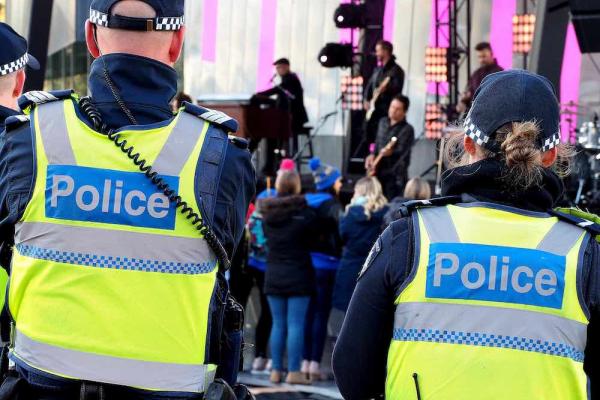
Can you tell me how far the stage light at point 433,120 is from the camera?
16.4m

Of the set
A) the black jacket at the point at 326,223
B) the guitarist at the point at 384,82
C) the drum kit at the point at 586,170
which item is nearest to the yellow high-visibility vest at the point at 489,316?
the black jacket at the point at 326,223

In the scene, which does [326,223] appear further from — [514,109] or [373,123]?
[514,109]

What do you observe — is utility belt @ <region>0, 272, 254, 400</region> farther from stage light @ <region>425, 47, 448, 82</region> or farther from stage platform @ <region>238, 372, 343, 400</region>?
stage light @ <region>425, 47, 448, 82</region>

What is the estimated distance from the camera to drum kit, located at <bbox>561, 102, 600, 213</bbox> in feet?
41.1

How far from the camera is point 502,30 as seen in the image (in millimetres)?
16672

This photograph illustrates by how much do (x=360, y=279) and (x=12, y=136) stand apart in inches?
38.0

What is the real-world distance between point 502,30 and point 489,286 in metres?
14.2

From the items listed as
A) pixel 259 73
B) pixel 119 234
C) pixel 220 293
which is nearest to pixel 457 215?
pixel 220 293

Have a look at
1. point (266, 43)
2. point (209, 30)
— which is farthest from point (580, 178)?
point (209, 30)

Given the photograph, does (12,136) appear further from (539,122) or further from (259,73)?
(259,73)

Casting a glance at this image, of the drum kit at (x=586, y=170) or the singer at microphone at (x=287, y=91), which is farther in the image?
the singer at microphone at (x=287, y=91)

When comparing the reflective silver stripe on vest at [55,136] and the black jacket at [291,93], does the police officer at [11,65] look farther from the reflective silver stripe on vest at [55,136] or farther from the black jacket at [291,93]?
the black jacket at [291,93]

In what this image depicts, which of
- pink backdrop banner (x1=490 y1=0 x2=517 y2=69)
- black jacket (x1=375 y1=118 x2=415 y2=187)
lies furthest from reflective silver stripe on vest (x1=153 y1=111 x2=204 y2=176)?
pink backdrop banner (x1=490 y1=0 x2=517 y2=69)

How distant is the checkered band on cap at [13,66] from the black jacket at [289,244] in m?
5.06
